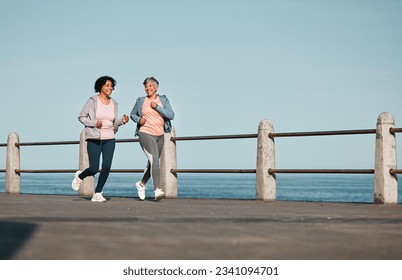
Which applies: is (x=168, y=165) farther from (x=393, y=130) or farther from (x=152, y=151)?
(x=393, y=130)

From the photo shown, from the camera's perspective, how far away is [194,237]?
6.31 metres

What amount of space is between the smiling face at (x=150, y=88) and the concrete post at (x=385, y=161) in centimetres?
353

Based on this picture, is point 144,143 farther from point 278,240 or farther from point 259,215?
point 278,240

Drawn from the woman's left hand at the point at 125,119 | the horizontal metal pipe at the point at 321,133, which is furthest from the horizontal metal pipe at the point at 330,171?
the woman's left hand at the point at 125,119

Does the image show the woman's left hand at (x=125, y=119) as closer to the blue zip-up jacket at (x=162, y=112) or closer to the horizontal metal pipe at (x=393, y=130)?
the blue zip-up jacket at (x=162, y=112)

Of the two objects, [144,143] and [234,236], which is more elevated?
[144,143]

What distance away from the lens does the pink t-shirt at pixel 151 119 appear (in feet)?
43.9

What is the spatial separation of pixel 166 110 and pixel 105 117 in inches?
38.9

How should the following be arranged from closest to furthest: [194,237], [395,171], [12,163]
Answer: [194,237]
[395,171]
[12,163]

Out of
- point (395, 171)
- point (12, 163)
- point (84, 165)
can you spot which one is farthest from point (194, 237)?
point (12, 163)

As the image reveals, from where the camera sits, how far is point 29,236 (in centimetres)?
621
